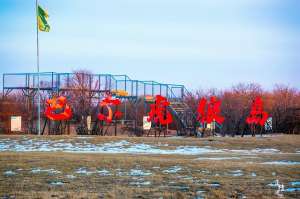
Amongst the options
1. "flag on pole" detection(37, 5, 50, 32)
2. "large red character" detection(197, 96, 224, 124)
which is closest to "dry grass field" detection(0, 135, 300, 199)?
"flag on pole" detection(37, 5, 50, 32)

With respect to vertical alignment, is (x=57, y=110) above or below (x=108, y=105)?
below

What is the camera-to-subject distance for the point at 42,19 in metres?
31.3

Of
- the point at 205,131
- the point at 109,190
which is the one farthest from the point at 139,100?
the point at 109,190

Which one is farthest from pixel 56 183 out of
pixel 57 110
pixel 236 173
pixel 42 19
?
pixel 57 110

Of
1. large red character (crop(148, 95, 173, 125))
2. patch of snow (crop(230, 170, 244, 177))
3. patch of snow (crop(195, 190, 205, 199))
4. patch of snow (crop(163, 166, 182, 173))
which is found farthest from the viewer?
large red character (crop(148, 95, 173, 125))

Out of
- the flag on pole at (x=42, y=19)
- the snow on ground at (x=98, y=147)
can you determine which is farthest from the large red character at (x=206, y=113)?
the flag on pole at (x=42, y=19)

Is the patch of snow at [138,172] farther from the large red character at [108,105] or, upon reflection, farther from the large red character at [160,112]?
the large red character at [160,112]

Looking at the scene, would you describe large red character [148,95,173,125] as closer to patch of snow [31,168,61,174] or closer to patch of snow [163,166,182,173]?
patch of snow [163,166,182,173]

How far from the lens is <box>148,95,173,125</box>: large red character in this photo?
3579 cm

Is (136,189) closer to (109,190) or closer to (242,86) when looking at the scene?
(109,190)

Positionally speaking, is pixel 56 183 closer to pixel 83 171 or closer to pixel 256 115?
pixel 83 171

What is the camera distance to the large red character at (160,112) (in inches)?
1409

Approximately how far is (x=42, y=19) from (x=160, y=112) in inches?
457

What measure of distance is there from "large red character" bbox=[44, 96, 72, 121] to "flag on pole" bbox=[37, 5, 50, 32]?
18.9 feet
